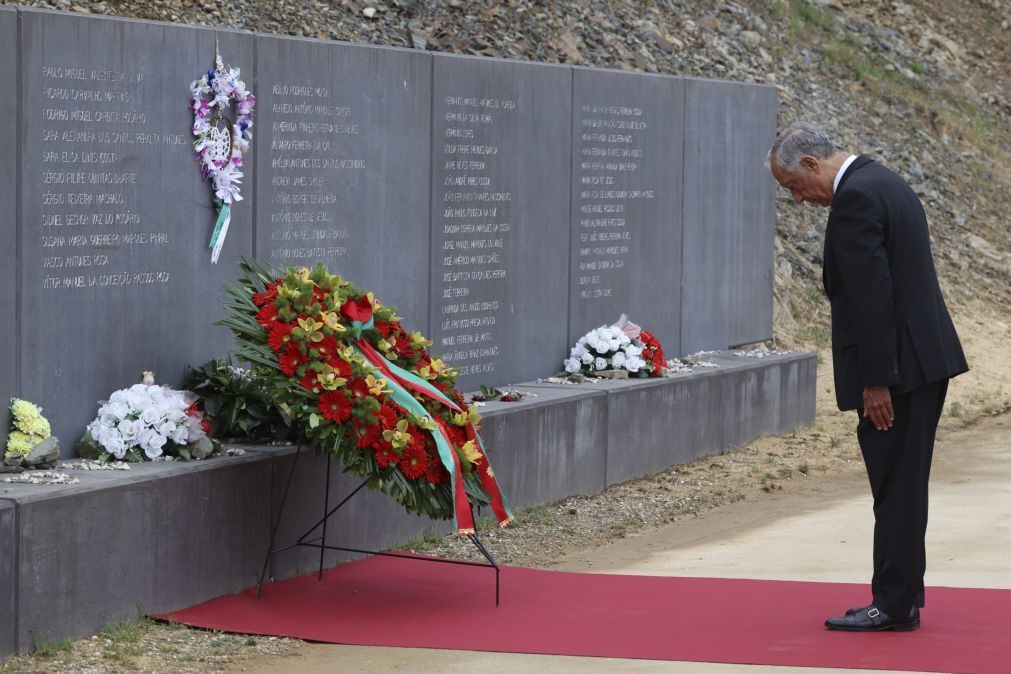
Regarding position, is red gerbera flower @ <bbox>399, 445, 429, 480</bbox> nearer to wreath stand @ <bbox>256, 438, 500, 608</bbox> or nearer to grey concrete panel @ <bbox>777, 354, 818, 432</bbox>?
wreath stand @ <bbox>256, 438, 500, 608</bbox>

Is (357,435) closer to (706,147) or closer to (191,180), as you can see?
(191,180)

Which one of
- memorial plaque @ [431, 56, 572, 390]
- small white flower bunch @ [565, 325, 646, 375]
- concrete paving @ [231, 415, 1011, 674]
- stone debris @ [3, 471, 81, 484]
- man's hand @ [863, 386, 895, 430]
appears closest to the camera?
concrete paving @ [231, 415, 1011, 674]

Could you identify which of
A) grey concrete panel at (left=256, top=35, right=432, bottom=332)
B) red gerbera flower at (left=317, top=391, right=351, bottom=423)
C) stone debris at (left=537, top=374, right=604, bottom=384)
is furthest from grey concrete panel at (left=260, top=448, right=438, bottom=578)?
stone debris at (left=537, top=374, right=604, bottom=384)

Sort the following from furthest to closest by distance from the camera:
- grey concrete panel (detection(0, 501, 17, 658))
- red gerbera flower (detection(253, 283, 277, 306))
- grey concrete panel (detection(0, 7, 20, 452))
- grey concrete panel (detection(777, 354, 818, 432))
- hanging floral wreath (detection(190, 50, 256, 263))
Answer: grey concrete panel (detection(777, 354, 818, 432)), hanging floral wreath (detection(190, 50, 256, 263)), red gerbera flower (detection(253, 283, 277, 306)), grey concrete panel (detection(0, 7, 20, 452)), grey concrete panel (detection(0, 501, 17, 658))

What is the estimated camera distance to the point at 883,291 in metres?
5.49

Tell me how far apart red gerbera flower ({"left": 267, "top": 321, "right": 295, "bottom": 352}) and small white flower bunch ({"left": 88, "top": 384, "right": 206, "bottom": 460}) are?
0.52 metres

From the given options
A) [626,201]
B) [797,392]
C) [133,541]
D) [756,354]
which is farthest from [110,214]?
[797,392]

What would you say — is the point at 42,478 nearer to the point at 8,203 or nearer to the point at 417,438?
the point at 8,203

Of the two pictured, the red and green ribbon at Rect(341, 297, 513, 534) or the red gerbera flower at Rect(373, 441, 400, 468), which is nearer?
the red gerbera flower at Rect(373, 441, 400, 468)

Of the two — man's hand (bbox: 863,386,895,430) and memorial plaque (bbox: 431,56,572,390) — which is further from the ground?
memorial plaque (bbox: 431,56,572,390)

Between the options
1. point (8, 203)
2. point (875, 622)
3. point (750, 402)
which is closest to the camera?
point (875, 622)

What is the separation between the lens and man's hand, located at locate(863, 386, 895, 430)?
18.2ft

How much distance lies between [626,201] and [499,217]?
5.42ft

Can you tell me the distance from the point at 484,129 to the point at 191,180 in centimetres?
269
